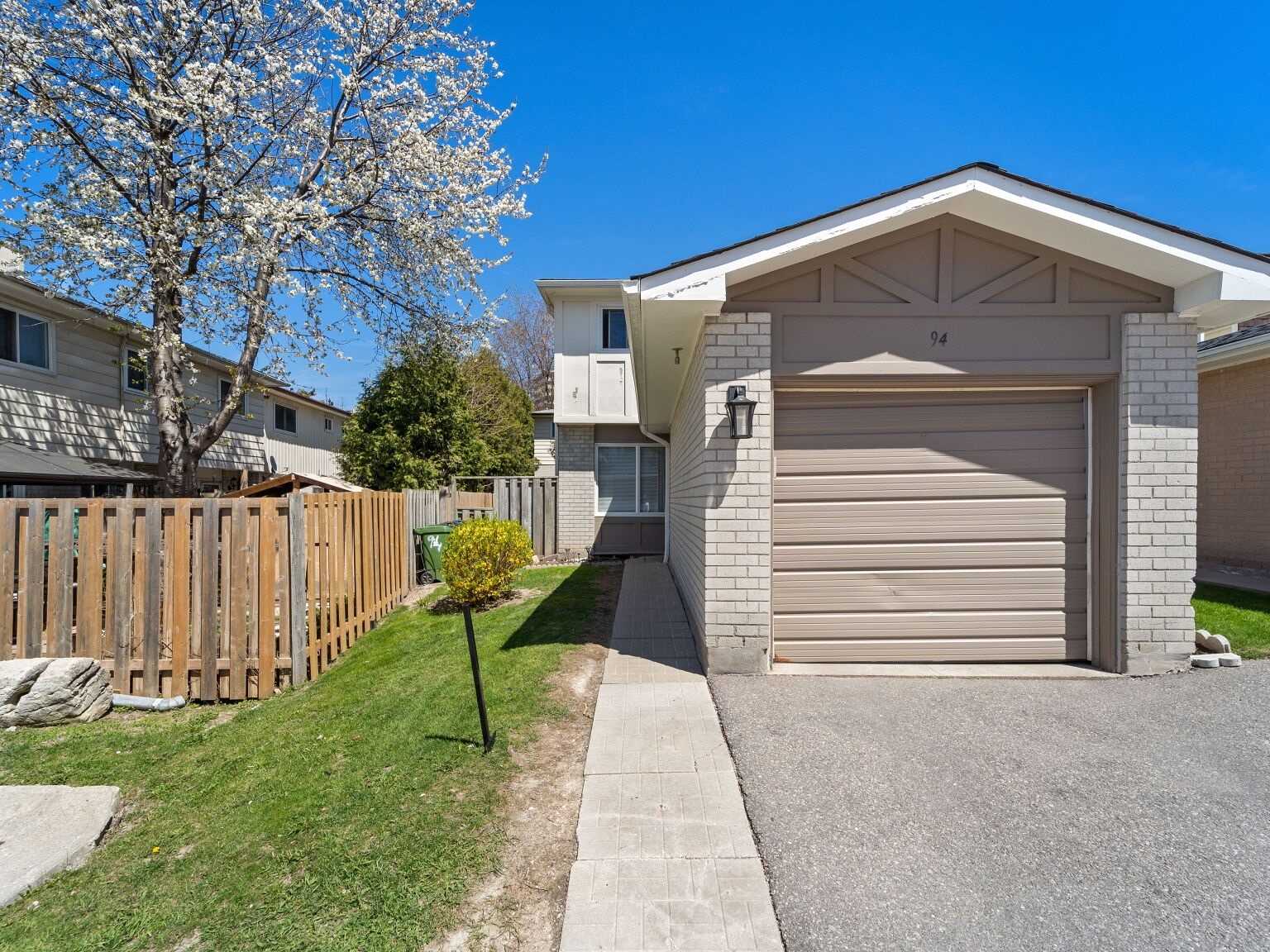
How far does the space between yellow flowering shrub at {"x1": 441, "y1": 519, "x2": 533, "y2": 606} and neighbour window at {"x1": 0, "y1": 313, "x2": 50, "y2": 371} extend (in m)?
8.10

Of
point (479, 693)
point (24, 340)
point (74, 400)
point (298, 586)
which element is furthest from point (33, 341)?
point (479, 693)

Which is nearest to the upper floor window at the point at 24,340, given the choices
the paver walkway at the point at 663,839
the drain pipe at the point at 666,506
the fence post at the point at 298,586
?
the fence post at the point at 298,586

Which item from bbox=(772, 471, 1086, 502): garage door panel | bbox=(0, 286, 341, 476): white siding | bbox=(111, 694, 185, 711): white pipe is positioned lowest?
bbox=(111, 694, 185, 711): white pipe

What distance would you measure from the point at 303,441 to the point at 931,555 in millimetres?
19598

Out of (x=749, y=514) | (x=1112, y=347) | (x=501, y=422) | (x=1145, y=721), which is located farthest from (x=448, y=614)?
(x=501, y=422)

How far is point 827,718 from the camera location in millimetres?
3816

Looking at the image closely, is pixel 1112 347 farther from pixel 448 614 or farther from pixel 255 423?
pixel 255 423

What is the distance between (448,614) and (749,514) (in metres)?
4.94

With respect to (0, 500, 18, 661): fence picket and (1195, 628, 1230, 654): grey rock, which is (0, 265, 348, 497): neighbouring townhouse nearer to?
(0, 500, 18, 661): fence picket

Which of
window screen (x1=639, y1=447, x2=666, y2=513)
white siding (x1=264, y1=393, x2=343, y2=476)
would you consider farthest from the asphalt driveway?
white siding (x1=264, y1=393, x2=343, y2=476)

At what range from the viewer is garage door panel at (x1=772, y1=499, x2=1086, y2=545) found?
483cm

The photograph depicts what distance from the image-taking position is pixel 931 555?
191 inches

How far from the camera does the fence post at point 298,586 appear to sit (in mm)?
5488

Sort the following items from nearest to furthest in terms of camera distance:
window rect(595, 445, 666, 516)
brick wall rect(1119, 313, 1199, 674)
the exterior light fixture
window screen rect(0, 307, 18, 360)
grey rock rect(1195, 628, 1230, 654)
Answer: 1. the exterior light fixture
2. brick wall rect(1119, 313, 1199, 674)
3. grey rock rect(1195, 628, 1230, 654)
4. window screen rect(0, 307, 18, 360)
5. window rect(595, 445, 666, 516)
